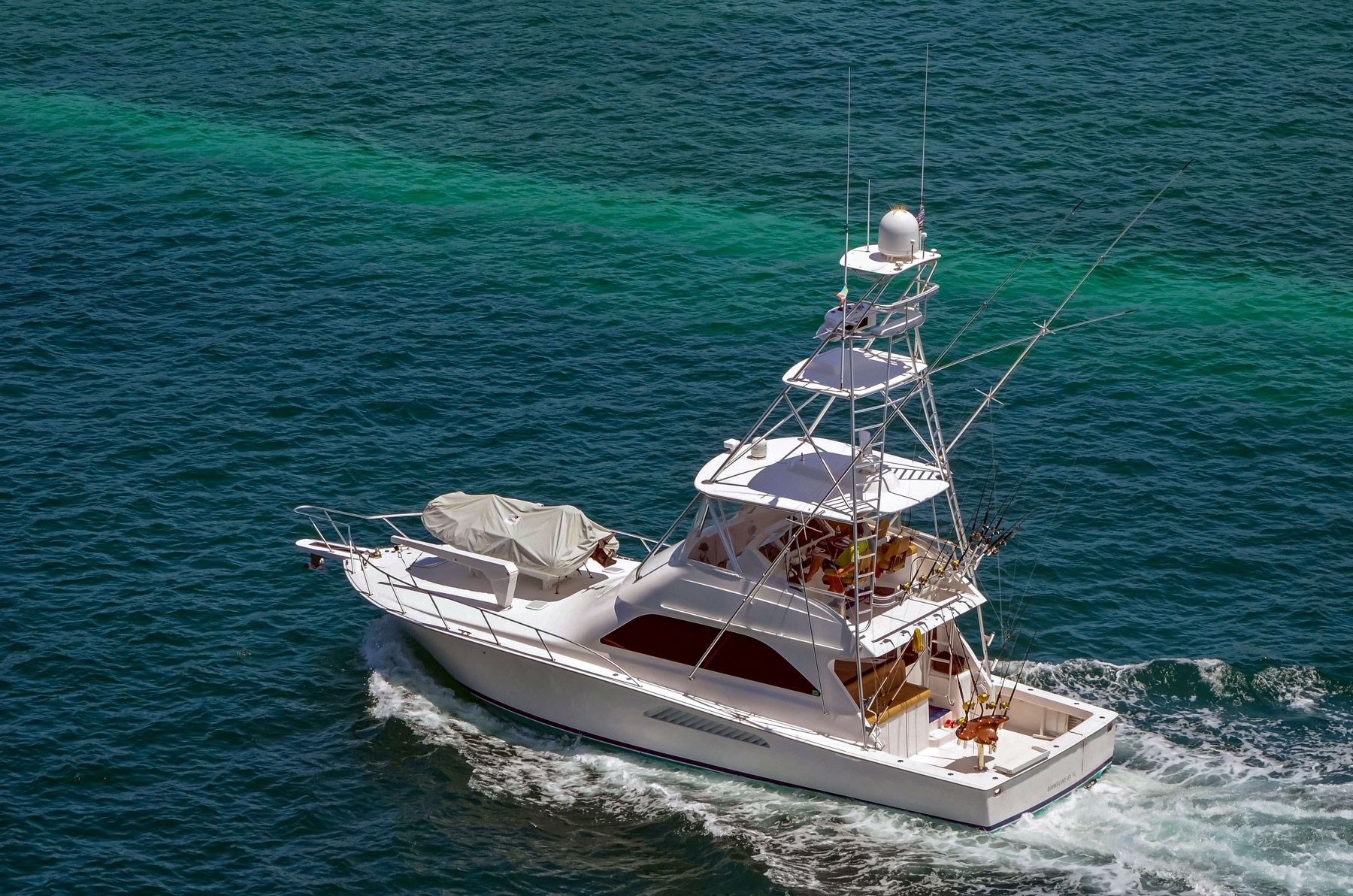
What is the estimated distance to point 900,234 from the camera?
33.5 meters

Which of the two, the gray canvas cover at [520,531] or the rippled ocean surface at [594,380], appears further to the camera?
the gray canvas cover at [520,531]

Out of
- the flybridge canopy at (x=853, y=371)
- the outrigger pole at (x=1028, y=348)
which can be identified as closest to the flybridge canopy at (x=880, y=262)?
the flybridge canopy at (x=853, y=371)

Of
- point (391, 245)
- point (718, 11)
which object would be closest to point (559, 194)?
point (391, 245)

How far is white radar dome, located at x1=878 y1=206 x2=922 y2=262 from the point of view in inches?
1319

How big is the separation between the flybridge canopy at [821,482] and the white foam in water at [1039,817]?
19.3 feet

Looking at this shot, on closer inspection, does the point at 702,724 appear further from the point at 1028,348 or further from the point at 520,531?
the point at 1028,348

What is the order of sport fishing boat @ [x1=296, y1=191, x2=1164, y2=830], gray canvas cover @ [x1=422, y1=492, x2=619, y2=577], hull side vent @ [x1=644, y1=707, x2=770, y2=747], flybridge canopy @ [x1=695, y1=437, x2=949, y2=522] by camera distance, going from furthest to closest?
gray canvas cover @ [x1=422, y1=492, x2=619, y2=577]
hull side vent @ [x1=644, y1=707, x2=770, y2=747]
flybridge canopy @ [x1=695, y1=437, x2=949, y2=522]
sport fishing boat @ [x1=296, y1=191, x2=1164, y2=830]

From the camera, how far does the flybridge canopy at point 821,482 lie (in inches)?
1359

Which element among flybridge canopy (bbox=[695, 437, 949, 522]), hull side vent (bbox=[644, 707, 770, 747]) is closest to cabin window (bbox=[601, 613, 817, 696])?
hull side vent (bbox=[644, 707, 770, 747])

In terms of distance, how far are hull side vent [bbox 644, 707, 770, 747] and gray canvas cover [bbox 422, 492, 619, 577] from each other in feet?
15.0

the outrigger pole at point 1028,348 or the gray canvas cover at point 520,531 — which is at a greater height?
the outrigger pole at point 1028,348

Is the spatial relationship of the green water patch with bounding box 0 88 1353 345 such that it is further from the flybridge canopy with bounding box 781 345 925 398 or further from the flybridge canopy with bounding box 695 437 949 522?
the flybridge canopy with bounding box 781 345 925 398

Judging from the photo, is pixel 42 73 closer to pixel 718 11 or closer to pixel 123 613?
pixel 718 11

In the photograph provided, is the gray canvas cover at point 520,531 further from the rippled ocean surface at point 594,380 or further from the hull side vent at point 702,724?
the hull side vent at point 702,724
